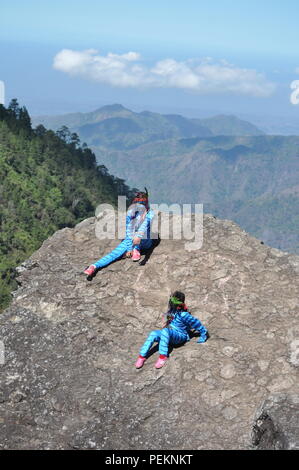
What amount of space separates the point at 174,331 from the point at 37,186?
104 meters

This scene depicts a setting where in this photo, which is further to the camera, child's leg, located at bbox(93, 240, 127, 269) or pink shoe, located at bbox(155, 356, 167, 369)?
child's leg, located at bbox(93, 240, 127, 269)

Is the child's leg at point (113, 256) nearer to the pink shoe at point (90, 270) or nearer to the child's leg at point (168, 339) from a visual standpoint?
the pink shoe at point (90, 270)

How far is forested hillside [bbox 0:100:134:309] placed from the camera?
297 ft

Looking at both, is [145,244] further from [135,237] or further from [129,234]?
[135,237]

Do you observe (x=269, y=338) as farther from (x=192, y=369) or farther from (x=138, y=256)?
(x=138, y=256)

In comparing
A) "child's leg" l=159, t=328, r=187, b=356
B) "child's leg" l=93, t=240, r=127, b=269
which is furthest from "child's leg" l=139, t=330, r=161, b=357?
"child's leg" l=93, t=240, r=127, b=269

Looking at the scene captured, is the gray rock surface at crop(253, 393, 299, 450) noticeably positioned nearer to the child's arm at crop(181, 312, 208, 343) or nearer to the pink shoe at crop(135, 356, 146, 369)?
the child's arm at crop(181, 312, 208, 343)

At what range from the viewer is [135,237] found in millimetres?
14453

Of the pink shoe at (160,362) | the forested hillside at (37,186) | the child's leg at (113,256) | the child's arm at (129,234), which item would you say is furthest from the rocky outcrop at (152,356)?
the forested hillside at (37,186)

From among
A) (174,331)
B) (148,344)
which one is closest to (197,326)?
(174,331)

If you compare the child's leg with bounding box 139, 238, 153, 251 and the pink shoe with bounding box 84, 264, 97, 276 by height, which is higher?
the child's leg with bounding box 139, 238, 153, 251

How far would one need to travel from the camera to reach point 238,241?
15375mm

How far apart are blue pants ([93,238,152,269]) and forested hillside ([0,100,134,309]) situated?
6027 cm

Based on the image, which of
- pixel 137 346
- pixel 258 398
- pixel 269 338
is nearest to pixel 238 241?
pixel 269 338
